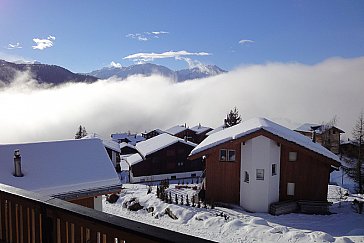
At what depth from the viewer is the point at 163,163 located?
3653 cm

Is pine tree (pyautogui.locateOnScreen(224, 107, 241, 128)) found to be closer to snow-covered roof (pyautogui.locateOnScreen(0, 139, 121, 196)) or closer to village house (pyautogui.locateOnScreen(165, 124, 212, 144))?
village house (pyautogui.locateOnScreen(165, 124, 212, 144))

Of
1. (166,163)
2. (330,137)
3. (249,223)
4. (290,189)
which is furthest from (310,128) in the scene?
(249,223)

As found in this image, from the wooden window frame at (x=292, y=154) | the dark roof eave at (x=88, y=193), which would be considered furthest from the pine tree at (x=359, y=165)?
the dark roof eave at (x=88, y=193)

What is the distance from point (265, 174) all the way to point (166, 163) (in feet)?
61.6

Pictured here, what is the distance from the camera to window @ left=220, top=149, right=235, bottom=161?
20.5m

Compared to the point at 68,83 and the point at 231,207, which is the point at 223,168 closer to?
the point at 231,207

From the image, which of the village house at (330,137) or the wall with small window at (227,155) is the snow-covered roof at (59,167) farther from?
the village house at (330,137)

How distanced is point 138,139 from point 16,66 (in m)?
137

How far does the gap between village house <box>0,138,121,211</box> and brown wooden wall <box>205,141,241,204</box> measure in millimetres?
10023

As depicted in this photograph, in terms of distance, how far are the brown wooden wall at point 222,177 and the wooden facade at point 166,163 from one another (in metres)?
14.6

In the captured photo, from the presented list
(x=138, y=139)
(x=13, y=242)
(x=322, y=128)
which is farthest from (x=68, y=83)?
(x=13, y=242)

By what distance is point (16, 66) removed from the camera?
170250 mm

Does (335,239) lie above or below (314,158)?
below

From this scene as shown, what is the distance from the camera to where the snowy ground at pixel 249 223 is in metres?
13.0
